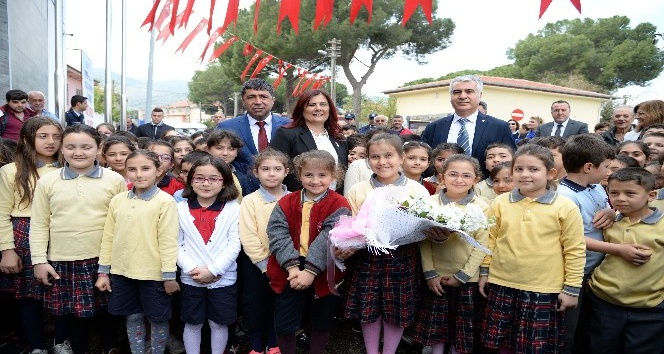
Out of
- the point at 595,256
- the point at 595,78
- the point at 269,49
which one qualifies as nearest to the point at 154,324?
the point at 595,256

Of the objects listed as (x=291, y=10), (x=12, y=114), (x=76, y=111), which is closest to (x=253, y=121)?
(x=291, y=10)

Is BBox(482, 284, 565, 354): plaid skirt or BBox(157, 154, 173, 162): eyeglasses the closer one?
BBox(482, 284, 565, 354): plaid skirt

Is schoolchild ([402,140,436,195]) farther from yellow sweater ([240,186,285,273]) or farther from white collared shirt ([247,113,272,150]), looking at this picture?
white collared shirt ([247,113,272,150])

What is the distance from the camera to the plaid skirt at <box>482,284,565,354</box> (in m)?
2.28

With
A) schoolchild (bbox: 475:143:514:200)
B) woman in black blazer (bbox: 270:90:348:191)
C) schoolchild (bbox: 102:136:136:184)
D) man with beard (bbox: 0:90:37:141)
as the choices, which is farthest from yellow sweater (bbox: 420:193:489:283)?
man with beard (bbox: 0:90:37:141)

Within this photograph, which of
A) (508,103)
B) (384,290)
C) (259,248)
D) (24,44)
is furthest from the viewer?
(508,103)

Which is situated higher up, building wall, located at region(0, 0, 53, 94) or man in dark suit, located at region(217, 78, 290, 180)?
building wall, located at region(0, 0, 53, 94)

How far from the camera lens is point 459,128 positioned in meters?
3.73

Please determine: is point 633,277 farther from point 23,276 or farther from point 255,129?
point 23,276

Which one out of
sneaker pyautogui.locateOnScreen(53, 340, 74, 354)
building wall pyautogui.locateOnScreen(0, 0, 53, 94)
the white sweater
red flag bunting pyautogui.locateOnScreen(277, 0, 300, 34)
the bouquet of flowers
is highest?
building wall pyautogui.locateOnScreen(0, 0, 53, 94)

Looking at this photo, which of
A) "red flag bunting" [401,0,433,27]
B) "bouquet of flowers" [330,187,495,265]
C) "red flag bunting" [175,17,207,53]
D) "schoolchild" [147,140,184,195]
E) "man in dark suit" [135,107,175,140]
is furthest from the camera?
"man in dark suit" [135,107,175,140]

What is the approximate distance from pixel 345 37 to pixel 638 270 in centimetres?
1997

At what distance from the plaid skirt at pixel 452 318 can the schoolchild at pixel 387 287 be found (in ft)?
0.30

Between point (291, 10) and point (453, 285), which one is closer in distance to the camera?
point (291, 10)
